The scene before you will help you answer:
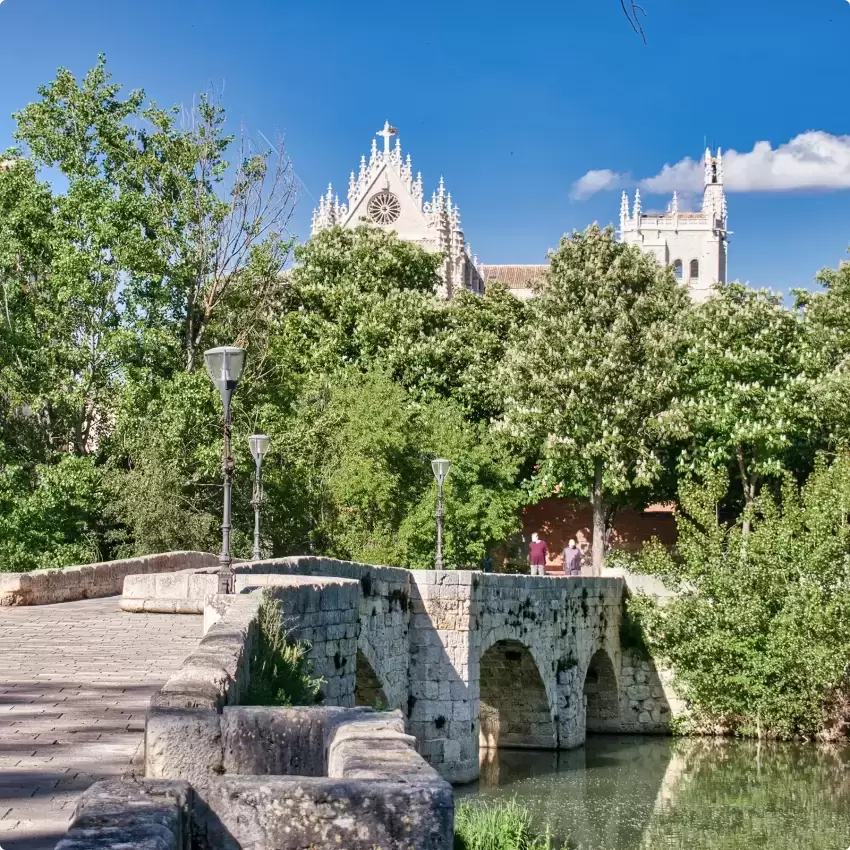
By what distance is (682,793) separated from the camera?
888 inches

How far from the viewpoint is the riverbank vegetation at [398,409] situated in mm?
28281

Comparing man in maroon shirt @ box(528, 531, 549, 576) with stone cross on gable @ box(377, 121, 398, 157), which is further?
stone cross on gable @ box(377, 121, 398, 157)

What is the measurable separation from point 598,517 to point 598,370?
13.3 ft

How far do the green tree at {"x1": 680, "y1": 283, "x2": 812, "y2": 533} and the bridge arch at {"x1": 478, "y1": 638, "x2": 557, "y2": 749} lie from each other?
10.00 m

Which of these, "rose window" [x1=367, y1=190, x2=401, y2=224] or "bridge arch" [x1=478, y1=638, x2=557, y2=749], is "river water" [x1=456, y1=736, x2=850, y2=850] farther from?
"rose window" [x1=367, y1=190, x2=401, y2=224]

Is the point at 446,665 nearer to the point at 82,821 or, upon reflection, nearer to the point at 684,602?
the point at 684,602

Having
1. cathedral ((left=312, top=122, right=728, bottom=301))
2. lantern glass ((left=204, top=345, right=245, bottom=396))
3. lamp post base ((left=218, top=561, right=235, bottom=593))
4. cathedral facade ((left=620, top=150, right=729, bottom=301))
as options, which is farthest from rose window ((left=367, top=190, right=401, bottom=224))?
lamp post base ((left=218, top=561, right=235, bottom=593))

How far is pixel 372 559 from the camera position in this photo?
30.7 m

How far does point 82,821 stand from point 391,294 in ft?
117

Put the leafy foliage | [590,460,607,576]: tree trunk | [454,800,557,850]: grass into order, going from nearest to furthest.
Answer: [454,800,557,850]: grass, the leafy foliage, [590,460,607,576]: tree trunk

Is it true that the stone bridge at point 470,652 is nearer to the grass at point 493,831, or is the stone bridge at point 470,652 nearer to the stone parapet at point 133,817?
the grass at point 493,831

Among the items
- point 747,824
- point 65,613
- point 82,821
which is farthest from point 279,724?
point 747,824

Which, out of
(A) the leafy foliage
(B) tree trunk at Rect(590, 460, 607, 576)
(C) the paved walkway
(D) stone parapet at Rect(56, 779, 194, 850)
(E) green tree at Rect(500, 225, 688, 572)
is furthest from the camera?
(B) tree trunk at Rect(590, 460, 607, 576)

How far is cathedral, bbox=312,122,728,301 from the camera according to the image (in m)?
69.1
